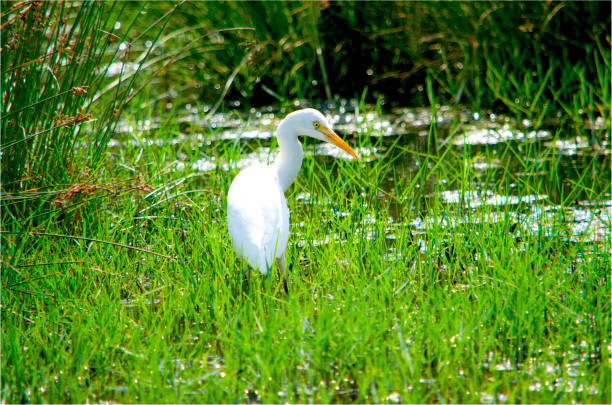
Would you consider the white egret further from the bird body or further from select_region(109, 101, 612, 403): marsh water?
select_region(109, 101, 612, 403): marsh water

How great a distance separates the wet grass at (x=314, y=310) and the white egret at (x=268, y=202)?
0.40 ft

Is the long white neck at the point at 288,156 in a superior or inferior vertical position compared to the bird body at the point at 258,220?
superior

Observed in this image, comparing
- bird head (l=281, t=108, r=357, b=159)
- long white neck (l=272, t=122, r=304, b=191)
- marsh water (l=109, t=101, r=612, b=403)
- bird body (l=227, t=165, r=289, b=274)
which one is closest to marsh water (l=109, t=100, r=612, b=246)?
marsh water (l=109, t=101, r=612, b=403)

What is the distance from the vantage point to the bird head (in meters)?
3.54

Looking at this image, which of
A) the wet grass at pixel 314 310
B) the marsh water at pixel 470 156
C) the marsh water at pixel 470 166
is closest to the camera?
the wet grass at pixel 314 310

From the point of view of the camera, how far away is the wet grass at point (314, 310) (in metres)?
2.35

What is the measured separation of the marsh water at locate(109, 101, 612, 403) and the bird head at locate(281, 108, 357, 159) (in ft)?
1.35

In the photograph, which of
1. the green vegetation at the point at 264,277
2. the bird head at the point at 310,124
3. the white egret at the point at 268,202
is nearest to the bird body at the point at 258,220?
the white egret at the point at 268,202

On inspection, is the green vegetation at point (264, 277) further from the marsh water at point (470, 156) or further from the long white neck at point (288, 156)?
the long white neck at point (288, 156)

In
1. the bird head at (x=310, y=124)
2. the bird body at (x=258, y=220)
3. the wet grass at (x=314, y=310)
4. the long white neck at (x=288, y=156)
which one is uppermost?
the bird head at (x=310, y=124)

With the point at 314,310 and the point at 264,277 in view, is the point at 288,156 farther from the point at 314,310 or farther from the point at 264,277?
the point at 314,310

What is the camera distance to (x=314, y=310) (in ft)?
9.62

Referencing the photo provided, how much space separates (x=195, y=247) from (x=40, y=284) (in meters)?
0.68

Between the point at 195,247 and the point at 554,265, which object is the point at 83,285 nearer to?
the point at 195,247
